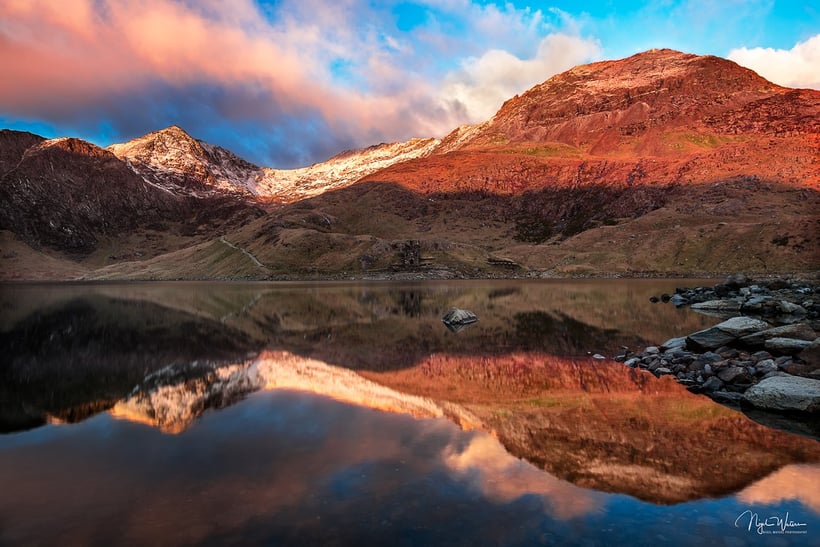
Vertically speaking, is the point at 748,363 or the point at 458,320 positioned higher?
the point at 458,320

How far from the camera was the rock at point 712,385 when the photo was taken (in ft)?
70.2

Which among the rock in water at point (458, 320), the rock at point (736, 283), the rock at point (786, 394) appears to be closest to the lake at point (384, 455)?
the rock at point (786, 394)

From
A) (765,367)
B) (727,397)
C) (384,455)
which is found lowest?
(727,397)

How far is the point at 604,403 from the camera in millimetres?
19500

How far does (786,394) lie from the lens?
18.8 metres

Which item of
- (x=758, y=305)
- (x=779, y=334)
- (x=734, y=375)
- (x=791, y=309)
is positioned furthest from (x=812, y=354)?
(x=758, y=305)

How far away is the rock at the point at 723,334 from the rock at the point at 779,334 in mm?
523

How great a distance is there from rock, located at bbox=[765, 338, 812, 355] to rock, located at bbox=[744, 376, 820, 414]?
16.2ft

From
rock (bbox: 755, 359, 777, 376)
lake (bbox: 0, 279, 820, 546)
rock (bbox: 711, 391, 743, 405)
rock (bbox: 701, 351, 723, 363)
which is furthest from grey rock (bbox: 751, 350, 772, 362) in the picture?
lake (bbox: 0, 279, 820, 546)

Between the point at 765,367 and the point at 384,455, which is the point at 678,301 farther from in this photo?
the point at 384,455

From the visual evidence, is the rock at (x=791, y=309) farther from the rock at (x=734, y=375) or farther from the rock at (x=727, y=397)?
the rock at (x=727, y=397)

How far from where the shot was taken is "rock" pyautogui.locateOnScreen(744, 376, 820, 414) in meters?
18.3

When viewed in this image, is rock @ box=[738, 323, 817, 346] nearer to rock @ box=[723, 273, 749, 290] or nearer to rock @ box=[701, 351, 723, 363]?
rock @ box=[701, 351, 723, 363]

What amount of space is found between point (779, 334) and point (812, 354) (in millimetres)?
3481
